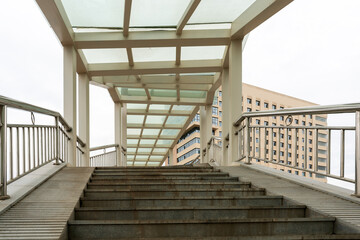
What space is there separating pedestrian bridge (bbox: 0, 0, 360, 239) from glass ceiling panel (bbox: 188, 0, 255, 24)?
0.02 m

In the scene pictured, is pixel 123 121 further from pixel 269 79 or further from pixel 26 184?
pixel 269 79

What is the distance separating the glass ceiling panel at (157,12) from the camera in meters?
7.38

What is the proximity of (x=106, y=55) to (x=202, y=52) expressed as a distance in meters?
2.59

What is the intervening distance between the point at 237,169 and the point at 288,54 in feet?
338

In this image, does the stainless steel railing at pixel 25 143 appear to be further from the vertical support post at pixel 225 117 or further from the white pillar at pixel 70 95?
the vertical support post at pixel 225 117

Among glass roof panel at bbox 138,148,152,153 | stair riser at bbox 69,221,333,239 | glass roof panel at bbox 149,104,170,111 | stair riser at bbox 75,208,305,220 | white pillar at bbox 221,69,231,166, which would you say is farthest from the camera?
glass roof panel at bbox 138,148,152,153

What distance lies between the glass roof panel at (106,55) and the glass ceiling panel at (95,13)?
5.06ft

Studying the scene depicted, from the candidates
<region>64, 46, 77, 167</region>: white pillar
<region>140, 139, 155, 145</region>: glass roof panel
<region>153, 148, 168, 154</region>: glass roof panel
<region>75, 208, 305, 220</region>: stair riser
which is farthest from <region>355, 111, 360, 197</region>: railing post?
<region>153, 148, 168, 154</region>: glass roof panel

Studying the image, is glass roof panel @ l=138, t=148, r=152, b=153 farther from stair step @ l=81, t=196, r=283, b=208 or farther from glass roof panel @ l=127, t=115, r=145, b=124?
stair step @ l=81, t=196, r=283, b=208

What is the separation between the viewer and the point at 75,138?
7719 mm

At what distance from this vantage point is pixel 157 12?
7715 millimetres

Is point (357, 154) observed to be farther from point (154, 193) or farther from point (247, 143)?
point (247, 143)

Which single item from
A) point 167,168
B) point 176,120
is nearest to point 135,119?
point 176,120

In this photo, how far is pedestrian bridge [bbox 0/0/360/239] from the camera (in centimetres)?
277
